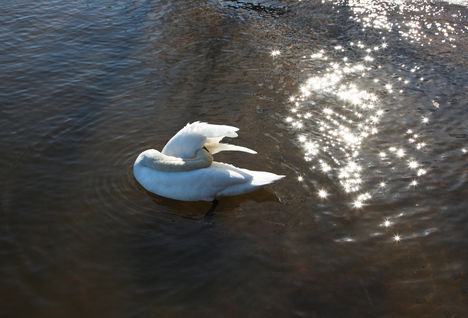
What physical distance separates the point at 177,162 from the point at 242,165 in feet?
4.04

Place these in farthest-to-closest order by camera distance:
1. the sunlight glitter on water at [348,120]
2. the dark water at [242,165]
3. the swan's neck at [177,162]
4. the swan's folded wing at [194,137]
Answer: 1. the sunlight glitter on water at [348,120]
2. the swan's neck at [177,162]
3. the swan's folded wing at [194,137]
4. the dark water at [242,165]

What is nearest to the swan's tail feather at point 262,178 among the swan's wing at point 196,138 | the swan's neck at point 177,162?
the swan's wing at point 196,138

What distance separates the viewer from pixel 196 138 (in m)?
5.80

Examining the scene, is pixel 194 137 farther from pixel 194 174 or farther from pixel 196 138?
pixel 194 174

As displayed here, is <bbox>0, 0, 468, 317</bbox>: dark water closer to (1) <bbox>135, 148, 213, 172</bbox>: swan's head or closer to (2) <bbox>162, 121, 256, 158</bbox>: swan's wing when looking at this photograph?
(1) <bbox>135, 148, 213, 172</bbox>: swan's head

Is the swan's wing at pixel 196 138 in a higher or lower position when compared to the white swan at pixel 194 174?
higher

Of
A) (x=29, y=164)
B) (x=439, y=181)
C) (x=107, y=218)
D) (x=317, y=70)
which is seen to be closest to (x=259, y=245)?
(x=107, y=218)

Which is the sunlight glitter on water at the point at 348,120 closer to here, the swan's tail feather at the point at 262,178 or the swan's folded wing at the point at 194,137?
the swan's tail feather at the point at 262,178

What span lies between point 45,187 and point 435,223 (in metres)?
5.46

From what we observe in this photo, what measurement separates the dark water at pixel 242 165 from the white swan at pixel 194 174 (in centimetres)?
23

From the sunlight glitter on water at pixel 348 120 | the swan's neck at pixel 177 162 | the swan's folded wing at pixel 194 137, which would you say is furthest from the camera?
the sunlight glitter on water at pixel 348 120

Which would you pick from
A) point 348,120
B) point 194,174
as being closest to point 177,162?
point 194,174

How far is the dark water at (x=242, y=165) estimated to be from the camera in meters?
4.59

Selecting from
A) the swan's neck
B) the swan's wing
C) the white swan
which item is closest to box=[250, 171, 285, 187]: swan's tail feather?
the white swan
